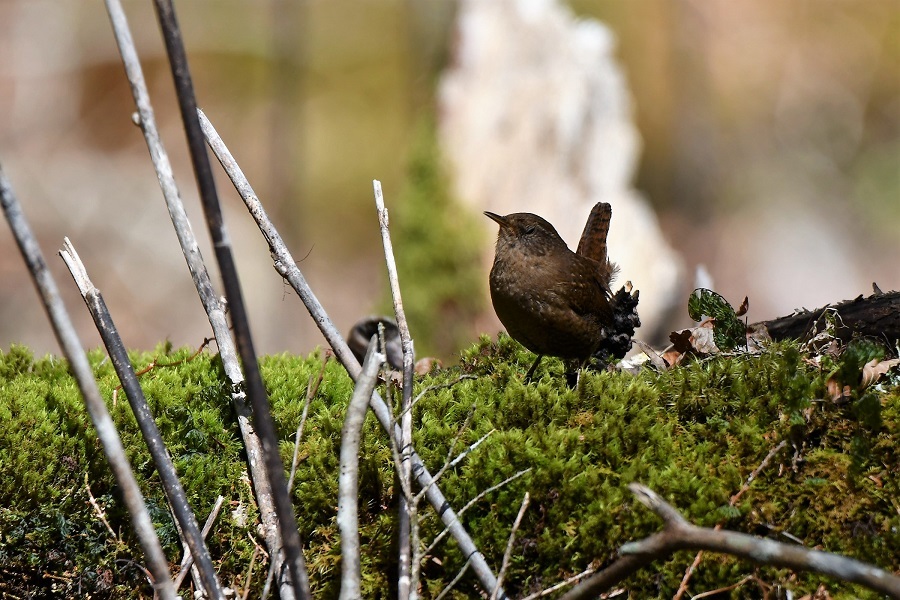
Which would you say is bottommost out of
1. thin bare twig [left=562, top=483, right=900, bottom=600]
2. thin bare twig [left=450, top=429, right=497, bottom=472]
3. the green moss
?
thin bare twig [left=562, top=483, right=900, bottom=600]

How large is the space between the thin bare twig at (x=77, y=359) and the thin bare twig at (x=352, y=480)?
1.37ft

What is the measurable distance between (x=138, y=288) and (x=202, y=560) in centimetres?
736

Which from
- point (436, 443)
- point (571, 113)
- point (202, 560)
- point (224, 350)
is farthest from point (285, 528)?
point (571, 113)

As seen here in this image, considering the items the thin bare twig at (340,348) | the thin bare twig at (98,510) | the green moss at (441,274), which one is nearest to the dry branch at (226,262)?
the thin bare twig at (340,348)

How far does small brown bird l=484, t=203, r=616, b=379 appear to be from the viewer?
3.38 metres

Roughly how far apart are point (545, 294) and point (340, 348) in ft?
4.01

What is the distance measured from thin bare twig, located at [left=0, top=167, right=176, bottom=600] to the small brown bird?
166 centimetres

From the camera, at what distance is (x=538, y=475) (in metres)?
2.37

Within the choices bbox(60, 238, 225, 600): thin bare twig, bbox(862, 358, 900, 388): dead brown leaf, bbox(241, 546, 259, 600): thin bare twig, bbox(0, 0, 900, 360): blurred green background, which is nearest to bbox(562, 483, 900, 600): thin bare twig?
bbox(60, 238, 225, 600): thin bare twig

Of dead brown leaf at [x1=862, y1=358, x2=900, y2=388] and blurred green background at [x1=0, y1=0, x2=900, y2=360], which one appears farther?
blurred green background at [x1=0, y1=0, x2=900, y2=360]

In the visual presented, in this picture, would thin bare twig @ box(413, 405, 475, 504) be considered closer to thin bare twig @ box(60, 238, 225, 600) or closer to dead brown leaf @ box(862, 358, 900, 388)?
thin bare twig @ box(60, 238, 225, 600)

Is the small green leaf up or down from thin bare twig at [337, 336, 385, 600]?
up

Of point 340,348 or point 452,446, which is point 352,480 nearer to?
point 452,446

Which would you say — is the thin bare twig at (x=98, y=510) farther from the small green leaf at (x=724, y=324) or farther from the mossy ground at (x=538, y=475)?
the small green leaf at (x=724, y=324)
